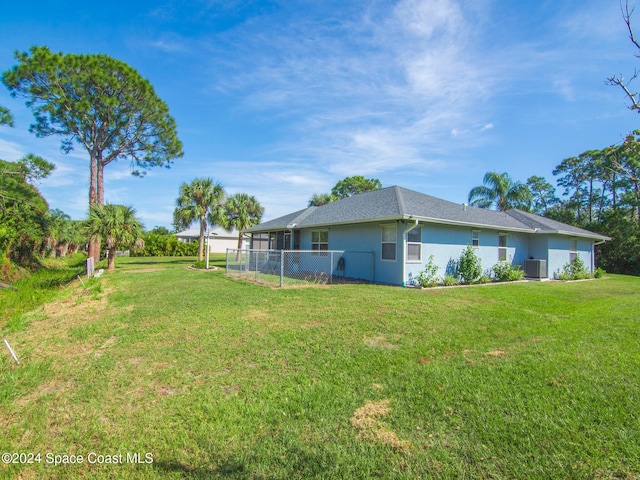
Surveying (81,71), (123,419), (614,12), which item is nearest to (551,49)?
(614,12)

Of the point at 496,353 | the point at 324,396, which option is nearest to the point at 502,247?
the point at 496,353

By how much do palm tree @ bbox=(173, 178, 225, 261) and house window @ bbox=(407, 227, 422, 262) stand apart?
17.3 m

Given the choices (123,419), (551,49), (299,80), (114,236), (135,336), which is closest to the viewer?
(123,419)

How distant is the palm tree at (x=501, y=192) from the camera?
84.0ft

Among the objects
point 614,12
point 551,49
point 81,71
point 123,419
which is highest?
point 81,71

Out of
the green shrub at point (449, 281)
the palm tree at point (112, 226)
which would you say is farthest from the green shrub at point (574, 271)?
the palm tree at point (112, 226)

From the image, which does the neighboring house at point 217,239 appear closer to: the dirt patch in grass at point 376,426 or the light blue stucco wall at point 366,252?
the light blue stucco wall at point 366,252

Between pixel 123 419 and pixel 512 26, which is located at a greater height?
pixel 512 26

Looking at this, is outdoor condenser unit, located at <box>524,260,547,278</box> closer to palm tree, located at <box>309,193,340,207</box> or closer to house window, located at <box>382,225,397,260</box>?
house window, located at <box>382,225,397,260</box>

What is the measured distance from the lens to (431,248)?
11.8 meters

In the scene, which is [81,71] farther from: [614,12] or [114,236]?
[614,12]

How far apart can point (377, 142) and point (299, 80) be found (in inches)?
213

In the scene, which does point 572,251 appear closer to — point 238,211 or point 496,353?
point 496,353

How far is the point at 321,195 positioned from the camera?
100 ft
